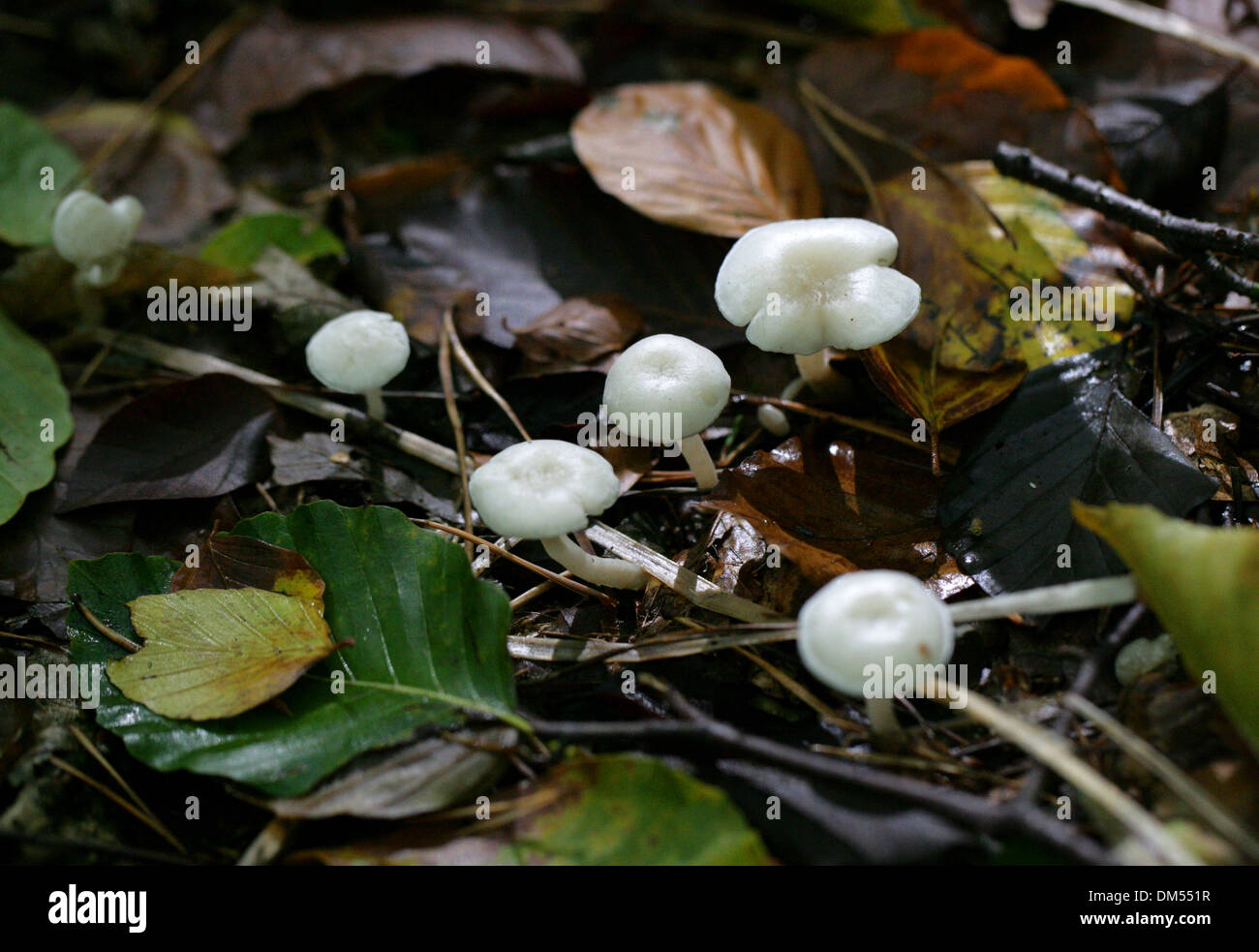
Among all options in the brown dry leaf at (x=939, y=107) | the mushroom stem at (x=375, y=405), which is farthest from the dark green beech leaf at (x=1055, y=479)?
the mushroom stem at (x=375, y=405)

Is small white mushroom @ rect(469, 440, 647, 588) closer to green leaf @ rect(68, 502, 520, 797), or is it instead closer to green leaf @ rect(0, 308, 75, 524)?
green leaf @ rect(68, 502, 520, 797)

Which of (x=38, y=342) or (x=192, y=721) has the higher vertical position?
(x=38, y=342)

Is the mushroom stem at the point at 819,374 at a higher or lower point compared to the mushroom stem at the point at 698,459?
higher

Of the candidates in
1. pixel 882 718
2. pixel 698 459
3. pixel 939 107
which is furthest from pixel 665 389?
pixel 939 107

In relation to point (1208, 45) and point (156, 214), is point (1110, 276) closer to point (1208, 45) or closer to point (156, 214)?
point (1208, 45)

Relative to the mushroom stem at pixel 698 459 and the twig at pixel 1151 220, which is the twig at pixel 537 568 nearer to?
the mushroom stem at pixel 698 459

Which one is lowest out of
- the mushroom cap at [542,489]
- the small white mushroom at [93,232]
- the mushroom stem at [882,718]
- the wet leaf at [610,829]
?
the wet leaf at [610,829]
